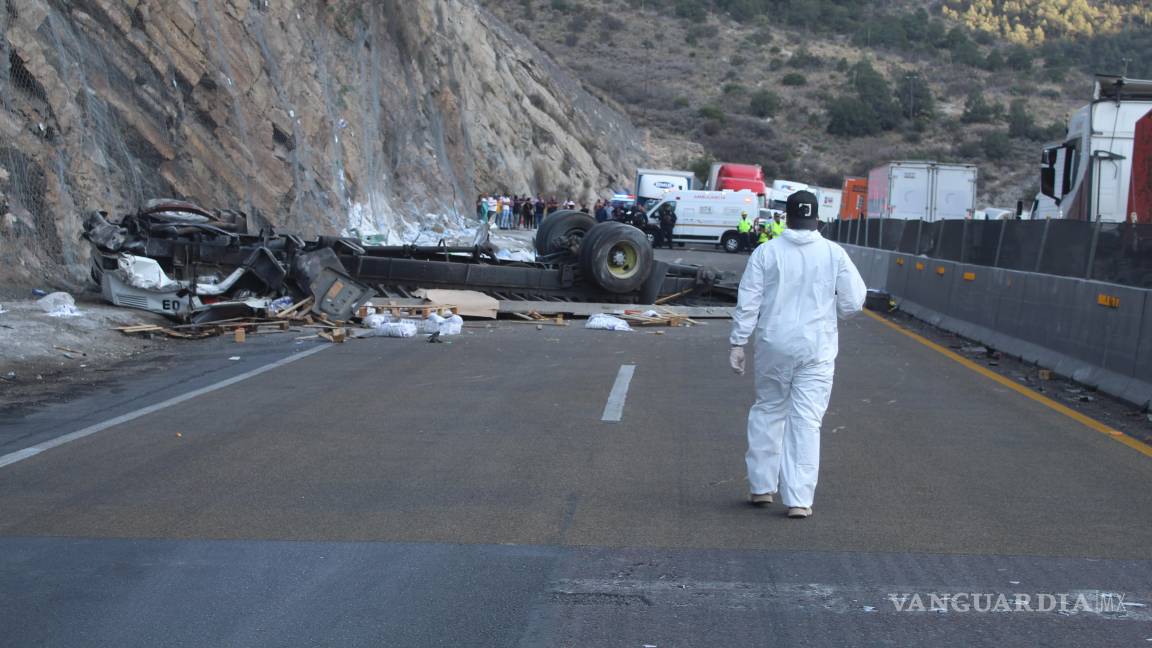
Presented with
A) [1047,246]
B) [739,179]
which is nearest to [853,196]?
[739,179]

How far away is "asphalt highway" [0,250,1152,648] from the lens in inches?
192

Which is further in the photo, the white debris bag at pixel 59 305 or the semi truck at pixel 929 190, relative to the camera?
the semi truck at pixel 929 190

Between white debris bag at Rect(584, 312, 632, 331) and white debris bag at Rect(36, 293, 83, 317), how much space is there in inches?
266

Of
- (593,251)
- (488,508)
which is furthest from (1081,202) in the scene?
(488,508)

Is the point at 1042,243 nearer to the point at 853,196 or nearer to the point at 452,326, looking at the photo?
the point at 452,326

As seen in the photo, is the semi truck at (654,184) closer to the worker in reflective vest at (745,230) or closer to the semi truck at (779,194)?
the semi truck at (779,194)

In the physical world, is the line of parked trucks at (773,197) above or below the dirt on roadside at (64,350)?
above

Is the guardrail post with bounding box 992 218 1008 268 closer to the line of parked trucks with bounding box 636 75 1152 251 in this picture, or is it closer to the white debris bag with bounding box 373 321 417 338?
the line of parked trucks with bounding box 636 75 1152 251

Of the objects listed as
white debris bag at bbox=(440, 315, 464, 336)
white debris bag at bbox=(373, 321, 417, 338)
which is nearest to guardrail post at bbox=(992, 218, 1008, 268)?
white debris bag at bbox=(440, 315, 464, 336)

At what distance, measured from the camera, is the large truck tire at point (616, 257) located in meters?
18.7

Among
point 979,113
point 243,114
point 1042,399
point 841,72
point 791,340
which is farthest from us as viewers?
point 841,72

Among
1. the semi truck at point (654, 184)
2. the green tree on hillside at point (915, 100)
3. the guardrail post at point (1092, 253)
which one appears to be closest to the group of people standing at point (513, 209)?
the semi truck at point (654, 184)

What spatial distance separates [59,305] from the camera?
49.5 ft

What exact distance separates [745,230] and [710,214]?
2783mm
